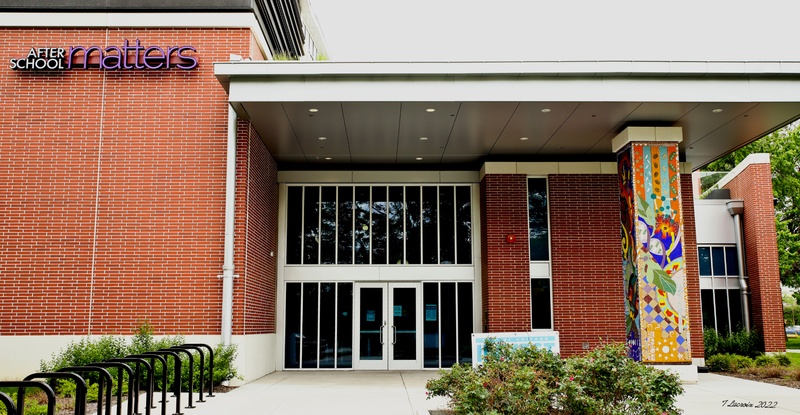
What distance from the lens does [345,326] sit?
742 inches

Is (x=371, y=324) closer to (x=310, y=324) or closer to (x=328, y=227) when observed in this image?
(x=310, y=324)

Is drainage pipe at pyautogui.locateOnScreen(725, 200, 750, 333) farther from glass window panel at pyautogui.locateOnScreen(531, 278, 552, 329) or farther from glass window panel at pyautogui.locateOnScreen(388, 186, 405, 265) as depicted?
glass window panel at pyautogui.locateOnScreen(388, 186, 405, 265)

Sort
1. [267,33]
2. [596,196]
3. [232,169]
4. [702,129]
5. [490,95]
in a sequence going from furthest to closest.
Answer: [596,196], [267,33], [702,129], [232,169], [490,95]

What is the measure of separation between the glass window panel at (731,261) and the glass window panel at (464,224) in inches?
383

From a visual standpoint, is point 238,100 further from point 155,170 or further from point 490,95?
point 490,95

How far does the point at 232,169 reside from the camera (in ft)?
47.8

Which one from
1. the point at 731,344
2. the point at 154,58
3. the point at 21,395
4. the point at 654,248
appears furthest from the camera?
the point at 731,344

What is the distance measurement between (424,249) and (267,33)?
23.1ft

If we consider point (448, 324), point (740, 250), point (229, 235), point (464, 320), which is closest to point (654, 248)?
point (464, 320)

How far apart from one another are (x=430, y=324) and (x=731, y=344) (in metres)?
9.21

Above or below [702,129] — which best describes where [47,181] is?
below

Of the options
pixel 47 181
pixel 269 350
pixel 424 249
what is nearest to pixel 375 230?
pixel 424 249

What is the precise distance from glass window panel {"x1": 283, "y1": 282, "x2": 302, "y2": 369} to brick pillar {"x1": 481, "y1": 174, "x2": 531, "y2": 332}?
504 centimetres

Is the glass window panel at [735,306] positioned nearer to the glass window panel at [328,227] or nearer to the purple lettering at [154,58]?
the glass window panel at [328,227]
